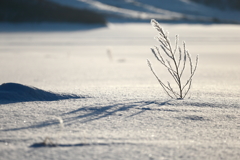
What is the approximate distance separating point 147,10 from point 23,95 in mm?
34041

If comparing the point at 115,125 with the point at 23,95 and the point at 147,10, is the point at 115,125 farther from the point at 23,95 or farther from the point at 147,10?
the point at 147,10

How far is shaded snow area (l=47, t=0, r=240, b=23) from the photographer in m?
28.1

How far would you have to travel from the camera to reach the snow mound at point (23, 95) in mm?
2031

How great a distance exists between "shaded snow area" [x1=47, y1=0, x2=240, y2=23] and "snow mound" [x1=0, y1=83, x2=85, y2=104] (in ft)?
82.0

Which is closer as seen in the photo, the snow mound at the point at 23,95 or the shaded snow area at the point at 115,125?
the shaded snow area at the point at 115,125

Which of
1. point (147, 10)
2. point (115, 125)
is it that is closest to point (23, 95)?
point (115, 125)

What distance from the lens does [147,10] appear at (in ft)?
115

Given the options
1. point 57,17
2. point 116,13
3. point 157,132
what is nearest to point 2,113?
point 157,132

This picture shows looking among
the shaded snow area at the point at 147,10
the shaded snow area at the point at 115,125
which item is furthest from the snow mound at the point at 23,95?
the shaded snow area at the point at 147,10

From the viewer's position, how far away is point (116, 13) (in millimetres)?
28906

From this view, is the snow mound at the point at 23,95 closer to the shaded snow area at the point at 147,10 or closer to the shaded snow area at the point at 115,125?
the shaded snow area at the point at 115,125

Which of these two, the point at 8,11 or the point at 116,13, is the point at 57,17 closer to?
the point at 8,11

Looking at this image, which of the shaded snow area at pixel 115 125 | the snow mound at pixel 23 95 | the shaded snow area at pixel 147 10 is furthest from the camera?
the shaded snow area at pixel 147 10

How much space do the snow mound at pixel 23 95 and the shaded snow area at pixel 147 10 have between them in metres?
25.0
